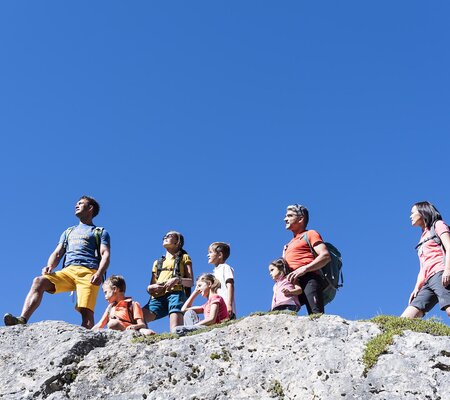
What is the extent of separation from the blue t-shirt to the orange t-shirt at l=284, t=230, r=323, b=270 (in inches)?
133

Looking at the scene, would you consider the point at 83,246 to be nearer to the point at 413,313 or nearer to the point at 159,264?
the point at 159,264

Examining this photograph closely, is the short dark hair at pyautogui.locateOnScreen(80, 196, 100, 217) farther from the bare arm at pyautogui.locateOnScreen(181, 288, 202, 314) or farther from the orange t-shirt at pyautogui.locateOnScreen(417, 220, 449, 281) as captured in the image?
the orange t-shirt at pyautogui.locateOnScreen(417, 220, 449, 281)

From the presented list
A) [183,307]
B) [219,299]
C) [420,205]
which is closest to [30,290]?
[183,307]

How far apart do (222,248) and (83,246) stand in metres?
2.50

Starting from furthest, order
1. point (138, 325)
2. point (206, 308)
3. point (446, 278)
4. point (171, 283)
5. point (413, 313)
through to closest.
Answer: point (171, 283) < point (206, 308) < point (138, 325) < point (413, 313) < point (446, 278)

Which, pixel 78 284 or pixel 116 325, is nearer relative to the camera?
→ pixel 116 325

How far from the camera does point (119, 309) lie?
10078 millimetres

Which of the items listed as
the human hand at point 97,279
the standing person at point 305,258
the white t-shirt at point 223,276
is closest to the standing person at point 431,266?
the standing person at point 305,258

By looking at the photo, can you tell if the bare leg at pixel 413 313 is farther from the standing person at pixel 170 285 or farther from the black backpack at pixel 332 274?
the standing person at pixel 170 285

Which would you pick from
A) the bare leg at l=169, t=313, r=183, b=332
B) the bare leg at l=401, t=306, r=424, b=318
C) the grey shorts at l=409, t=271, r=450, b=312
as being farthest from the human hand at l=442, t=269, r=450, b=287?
the bare leg at l=169, t=313, r=183, b=332

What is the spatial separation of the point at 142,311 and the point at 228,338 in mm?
2197

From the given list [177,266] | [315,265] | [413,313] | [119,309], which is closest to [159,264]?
[177,266]

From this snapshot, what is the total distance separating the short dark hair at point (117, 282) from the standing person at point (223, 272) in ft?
5.04

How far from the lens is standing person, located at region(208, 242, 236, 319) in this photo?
395 inches
